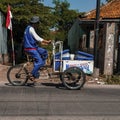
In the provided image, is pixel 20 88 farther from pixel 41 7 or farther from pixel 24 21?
pixel 41 7

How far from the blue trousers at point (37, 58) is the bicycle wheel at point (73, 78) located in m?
0.69

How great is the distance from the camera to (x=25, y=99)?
10.0 m

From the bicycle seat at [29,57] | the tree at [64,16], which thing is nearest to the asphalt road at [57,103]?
the bicycle seat at [29,57]

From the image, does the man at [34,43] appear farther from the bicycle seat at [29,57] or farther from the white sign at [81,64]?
the white sign at [81,64]

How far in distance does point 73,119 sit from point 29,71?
450 cm

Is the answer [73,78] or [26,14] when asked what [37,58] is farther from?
[26,14]

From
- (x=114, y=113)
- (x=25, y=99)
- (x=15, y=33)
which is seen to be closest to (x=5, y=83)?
(x=25, y=99)

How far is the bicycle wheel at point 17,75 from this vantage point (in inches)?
479

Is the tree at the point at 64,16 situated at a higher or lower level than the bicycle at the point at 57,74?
higher

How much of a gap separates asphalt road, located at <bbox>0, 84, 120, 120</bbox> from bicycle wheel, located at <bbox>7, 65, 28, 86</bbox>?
27cm

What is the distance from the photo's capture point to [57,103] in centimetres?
958

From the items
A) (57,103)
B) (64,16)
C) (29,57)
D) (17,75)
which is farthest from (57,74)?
(64,16)

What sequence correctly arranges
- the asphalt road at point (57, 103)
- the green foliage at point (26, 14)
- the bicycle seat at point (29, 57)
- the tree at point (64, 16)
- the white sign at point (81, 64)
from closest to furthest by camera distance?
1. the asphalt road at point (57, 103)
2. the bicycle seat at point (29, 57)
3. the white sign at point (81, 64)
4. the green foliage at point (26, 14)
5. the tree at point (64, 16)

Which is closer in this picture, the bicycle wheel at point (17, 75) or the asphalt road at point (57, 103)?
the asphalt road at point (57, 103)
